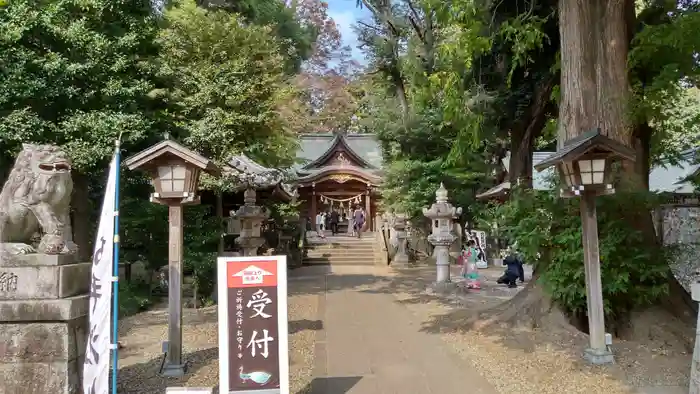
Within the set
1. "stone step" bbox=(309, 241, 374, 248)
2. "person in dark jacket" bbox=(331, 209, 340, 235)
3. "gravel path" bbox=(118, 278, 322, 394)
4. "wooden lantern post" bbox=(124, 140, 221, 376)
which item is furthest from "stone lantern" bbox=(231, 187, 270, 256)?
"person in dark jacket" bbox=(331, 209, 340, 235)

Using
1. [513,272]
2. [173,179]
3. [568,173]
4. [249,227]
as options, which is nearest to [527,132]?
[513,272]

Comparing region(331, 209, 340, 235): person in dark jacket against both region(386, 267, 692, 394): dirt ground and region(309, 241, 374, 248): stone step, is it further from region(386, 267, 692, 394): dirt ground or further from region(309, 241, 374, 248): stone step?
region(386, 267, 692, 394): dirt ground

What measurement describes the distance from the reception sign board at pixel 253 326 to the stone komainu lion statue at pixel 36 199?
1.74 meters

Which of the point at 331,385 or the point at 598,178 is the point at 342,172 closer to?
the point at 598,178

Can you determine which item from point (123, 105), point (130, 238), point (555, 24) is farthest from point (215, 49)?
point (555, 24)

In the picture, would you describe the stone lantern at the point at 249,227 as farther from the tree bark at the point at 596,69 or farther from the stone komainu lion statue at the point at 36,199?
the tree bark at the point at 596,69

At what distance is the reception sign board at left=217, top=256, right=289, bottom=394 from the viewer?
4.91 meters

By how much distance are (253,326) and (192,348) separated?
320 centimetres

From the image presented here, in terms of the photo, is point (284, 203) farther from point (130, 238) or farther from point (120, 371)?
point (120, 371)

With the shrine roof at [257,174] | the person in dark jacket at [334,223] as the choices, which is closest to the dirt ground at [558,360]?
the shrine roof at [257,174]

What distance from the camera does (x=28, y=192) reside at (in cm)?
532

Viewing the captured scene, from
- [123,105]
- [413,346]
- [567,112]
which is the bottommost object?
[413,346]

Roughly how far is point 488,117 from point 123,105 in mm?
7128

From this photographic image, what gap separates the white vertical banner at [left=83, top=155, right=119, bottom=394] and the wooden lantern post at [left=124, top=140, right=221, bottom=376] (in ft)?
4.99
